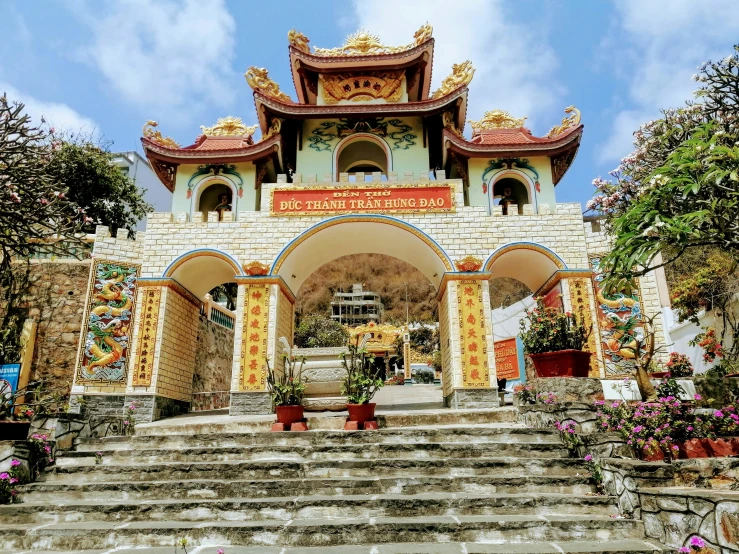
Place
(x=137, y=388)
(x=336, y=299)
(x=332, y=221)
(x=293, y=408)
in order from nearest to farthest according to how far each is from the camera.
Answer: (x=293, y=408), (x=137, y=388), (x=332, y=221), (x=336, y=299)

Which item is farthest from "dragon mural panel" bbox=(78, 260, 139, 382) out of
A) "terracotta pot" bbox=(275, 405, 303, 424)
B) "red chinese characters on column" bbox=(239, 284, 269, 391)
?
"terracotta pot" bbox=(275, 405, 303, 424)

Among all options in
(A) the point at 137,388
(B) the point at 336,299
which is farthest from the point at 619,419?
(B) the point at 336,299

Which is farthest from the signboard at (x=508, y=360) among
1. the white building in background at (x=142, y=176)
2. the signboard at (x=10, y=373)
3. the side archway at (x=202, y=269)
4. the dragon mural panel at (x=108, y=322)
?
the white building in background at (x=142, y=176)

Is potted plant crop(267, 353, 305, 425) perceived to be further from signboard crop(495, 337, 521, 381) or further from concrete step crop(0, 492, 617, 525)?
signboard crop(495, 337, 521, 381)

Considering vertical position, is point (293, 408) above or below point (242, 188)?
below

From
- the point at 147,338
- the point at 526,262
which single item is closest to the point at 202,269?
the point at 147,338

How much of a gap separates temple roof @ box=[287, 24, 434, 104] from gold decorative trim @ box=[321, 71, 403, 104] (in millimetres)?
198

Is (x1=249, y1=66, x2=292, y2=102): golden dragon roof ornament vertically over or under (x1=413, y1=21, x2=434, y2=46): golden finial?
under

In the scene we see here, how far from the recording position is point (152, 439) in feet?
21.5

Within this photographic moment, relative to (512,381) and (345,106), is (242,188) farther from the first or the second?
(512,381)

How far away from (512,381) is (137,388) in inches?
487

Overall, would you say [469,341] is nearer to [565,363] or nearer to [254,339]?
[565,363]

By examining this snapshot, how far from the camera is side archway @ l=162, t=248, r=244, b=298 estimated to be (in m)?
11.2

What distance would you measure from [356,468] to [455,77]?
10.7 meters
